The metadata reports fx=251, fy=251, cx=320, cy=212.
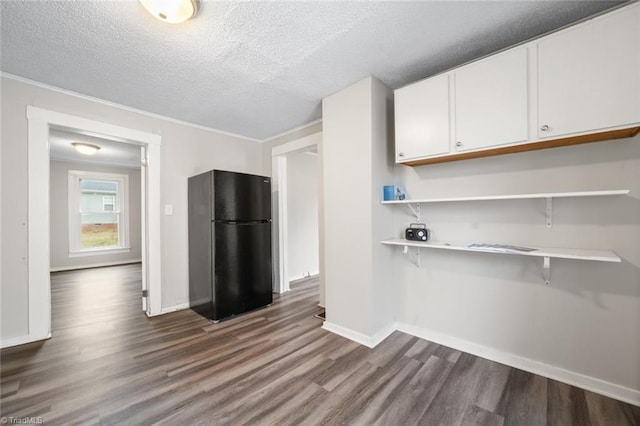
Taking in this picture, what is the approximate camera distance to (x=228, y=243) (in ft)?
9.52

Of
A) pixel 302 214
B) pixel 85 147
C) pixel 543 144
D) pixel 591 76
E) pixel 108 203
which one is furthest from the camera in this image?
pixel 108 203

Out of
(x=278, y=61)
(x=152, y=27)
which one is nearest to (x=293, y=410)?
(x=278, y=61)

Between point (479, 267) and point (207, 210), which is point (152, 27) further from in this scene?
point (479, 267)

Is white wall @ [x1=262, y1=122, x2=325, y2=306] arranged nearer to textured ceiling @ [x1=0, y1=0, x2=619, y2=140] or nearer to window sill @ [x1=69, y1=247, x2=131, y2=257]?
textured ceiling @ [x1=0, y1=0, x2=619, y2=140]

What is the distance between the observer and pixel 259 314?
9.93ft

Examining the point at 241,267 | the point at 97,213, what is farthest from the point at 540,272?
the point at 97,213

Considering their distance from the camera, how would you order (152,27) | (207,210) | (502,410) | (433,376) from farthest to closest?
(207,210)
(433,376)
(152,27)
(502,410)

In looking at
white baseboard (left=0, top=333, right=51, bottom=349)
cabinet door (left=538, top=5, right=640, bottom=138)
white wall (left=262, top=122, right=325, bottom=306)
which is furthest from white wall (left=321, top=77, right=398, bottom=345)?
white baseboard (left=0, top=333, right=51, bottom=349)

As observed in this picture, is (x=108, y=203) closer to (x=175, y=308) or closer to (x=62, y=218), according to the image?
(x=62, y=218)

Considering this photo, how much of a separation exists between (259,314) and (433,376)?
1963 millimetres

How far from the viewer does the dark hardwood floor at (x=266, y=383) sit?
1.49 meters

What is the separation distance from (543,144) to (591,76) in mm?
413

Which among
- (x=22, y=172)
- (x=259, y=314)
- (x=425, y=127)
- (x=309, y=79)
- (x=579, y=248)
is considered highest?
(x=309, y=79)

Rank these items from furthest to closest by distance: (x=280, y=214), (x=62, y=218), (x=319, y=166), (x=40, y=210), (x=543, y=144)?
(x=62, y=218) → (x=280, y=214) → (x=319, y=166) → (x=40, y=210) → (x=543, y=144)
